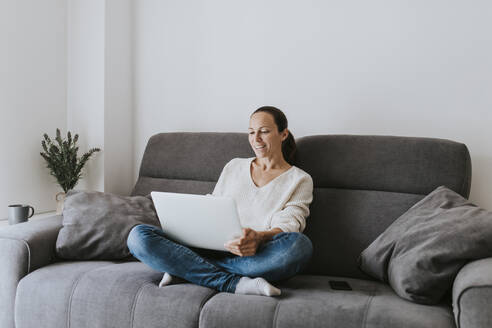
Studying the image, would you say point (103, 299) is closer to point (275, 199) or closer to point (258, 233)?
point (258, 233)

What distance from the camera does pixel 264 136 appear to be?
2156mm

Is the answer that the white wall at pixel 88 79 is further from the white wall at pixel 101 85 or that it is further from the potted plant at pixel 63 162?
the potted plant at pixel 63 162

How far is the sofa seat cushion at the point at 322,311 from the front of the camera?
1.40 metres

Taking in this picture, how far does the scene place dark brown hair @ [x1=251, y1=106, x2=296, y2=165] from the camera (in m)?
2.19

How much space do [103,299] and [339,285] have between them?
90 cm

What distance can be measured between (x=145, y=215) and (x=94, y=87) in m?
1.12

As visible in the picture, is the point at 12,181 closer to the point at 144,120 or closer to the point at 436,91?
the point at 144,120

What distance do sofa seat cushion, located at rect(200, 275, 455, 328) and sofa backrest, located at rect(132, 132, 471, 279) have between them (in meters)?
0.39

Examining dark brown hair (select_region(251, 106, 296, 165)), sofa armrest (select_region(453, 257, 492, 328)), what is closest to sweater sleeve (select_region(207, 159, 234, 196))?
dark brown hair (select_region(251, 106, 296, 165))

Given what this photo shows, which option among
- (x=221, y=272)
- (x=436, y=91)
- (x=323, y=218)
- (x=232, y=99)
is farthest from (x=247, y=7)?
(x=221, y=272)

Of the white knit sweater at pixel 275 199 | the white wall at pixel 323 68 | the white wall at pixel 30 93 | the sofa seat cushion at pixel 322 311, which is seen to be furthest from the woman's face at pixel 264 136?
the white wall at pixel 30 93

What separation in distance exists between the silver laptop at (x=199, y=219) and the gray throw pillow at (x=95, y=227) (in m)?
0.33

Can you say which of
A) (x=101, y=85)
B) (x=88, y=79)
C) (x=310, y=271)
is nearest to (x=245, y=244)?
(x=310, y=271)

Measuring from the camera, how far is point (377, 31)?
2.43m
